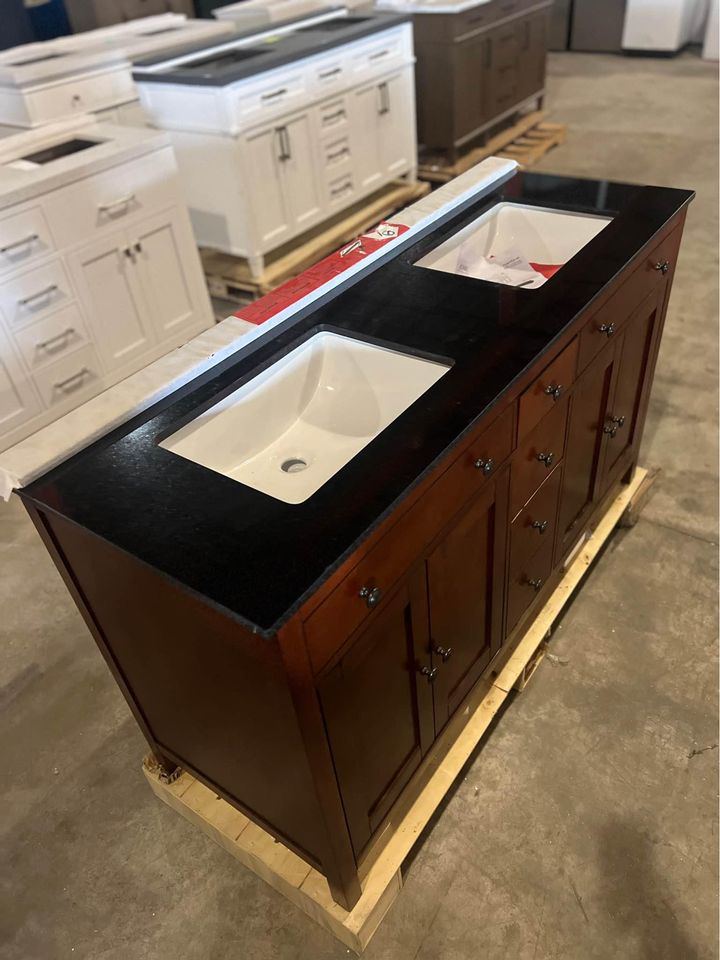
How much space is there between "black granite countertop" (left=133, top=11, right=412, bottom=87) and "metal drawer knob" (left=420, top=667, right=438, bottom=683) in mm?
2663

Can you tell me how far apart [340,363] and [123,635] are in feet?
2.10

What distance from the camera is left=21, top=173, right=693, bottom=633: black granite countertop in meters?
0.93

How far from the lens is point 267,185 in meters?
3.31

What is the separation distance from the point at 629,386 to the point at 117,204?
197 centimetres

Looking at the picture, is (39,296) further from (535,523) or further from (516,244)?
(535,523)

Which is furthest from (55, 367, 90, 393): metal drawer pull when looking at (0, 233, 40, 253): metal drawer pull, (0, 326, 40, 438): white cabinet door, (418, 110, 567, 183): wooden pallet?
(418, 110, 567, 183): wooden pallet

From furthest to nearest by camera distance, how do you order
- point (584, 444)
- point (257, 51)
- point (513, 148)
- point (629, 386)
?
point (513, 148) → point (257, 51) → point (629, 386) → point (584, 444)

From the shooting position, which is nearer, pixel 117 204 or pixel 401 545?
pixel 401 545

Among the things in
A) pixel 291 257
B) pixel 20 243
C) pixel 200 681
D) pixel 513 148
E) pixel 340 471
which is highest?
pixel 340 471

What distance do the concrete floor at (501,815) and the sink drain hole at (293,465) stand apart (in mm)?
843

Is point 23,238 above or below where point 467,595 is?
above

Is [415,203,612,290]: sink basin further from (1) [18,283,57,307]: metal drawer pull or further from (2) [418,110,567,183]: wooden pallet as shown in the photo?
(2) [418,110,567,183]: wooden pallet

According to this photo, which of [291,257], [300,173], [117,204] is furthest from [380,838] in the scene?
[300,173]

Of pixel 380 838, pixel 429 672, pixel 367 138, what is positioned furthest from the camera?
pixel 367 138
